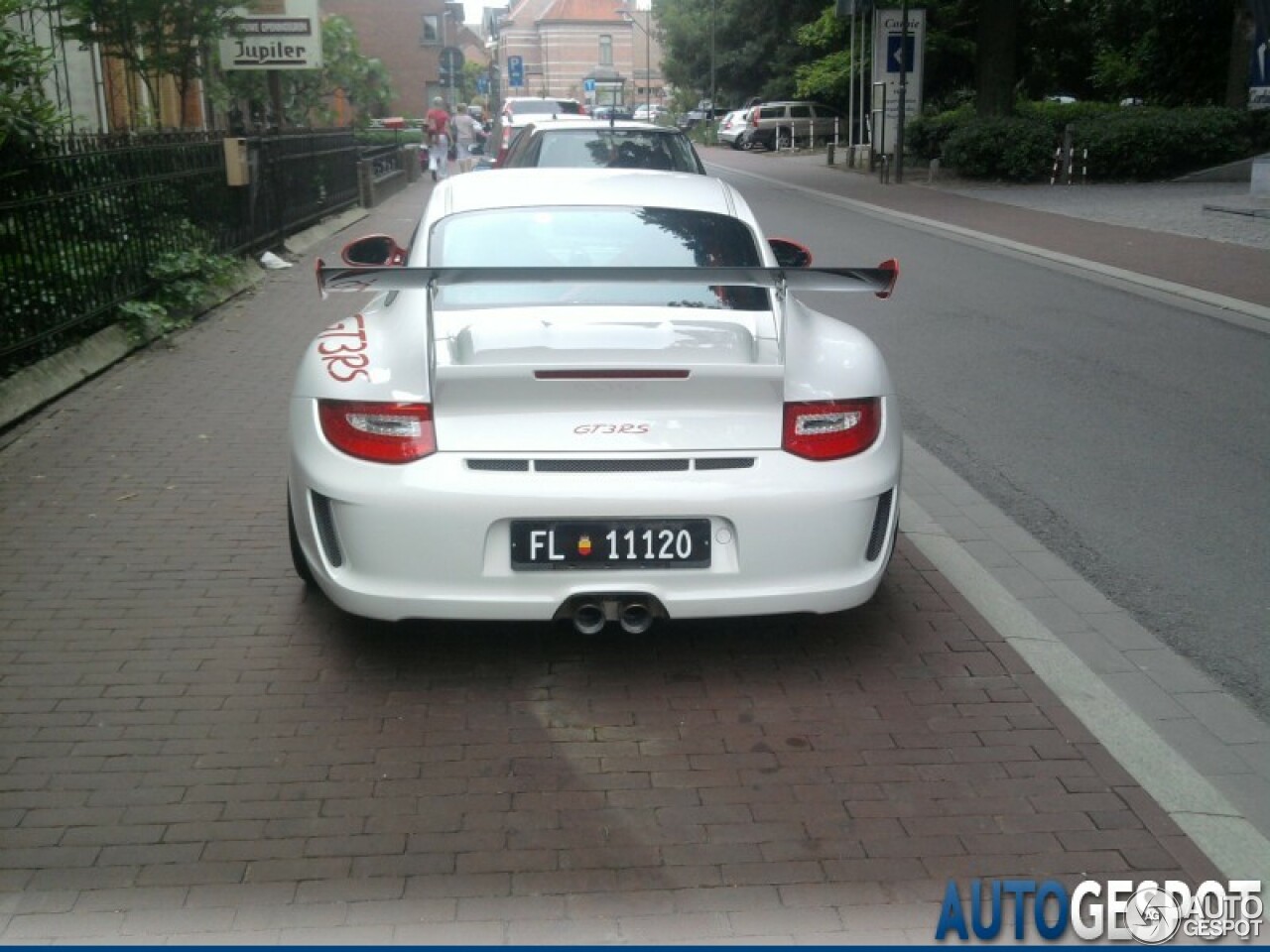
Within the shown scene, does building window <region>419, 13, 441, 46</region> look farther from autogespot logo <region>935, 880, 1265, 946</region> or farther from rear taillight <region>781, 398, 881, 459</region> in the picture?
autogespot logo <region>935, 880, 1265, 946</region>

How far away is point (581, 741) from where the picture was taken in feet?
14.0

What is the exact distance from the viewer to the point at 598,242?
5652mm

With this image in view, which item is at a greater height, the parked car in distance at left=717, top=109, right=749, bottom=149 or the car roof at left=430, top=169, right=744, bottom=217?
the car roof at left=430, top=169, right=744, bottom=217

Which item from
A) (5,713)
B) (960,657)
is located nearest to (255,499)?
(5,713)

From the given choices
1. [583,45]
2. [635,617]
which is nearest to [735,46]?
[635,617]

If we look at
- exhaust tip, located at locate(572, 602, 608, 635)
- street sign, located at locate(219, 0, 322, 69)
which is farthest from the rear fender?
street sign, located at locate(219, 0, 322, 69)

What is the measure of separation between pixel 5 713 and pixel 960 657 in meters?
3.12

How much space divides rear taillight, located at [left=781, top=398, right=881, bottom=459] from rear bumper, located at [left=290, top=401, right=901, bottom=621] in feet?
0.13

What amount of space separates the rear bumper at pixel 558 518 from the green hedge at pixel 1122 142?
27.2 metres

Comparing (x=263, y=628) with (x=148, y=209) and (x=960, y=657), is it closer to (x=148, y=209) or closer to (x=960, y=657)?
(x=960, y=657)

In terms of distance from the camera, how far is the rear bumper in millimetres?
4320

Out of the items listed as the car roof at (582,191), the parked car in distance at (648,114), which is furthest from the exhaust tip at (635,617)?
the parked car in distance at (648,114)

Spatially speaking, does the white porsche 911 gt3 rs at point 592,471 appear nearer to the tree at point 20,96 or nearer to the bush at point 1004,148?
the tree at point 20,96

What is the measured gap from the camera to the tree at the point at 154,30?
50.1 ft
